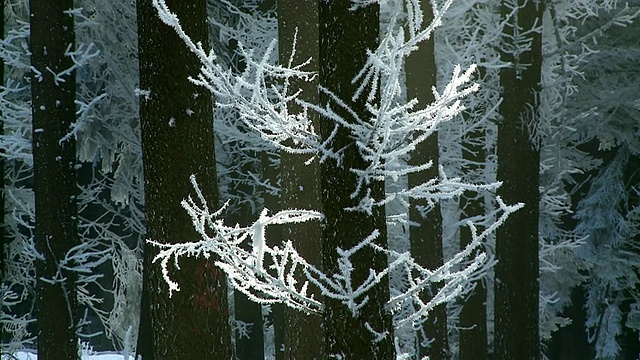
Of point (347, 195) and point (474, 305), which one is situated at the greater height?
point (347, 195)

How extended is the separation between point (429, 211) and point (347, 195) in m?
7.78

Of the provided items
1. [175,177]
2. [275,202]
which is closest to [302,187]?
[175,177]

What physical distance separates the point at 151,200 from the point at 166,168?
0.86 ft

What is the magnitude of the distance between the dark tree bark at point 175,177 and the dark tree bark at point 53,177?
3.89m

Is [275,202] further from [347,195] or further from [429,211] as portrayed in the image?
[347,195]

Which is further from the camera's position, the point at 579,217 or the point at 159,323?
the point at 579,217

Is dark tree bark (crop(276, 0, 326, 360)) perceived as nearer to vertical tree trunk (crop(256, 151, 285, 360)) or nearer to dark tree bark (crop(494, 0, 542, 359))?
dark tree bark (crop(494, 0, 542, 359))

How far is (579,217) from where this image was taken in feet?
66.4

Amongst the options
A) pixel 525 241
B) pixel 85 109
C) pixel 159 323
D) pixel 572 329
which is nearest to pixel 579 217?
pixel 572 329

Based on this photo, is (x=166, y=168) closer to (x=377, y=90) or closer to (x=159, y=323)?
(x=159, y=323)

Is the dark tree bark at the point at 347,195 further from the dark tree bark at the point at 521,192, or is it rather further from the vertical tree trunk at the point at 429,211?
the vertical tree trunk at the point at 429,211

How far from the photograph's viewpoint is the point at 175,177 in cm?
606

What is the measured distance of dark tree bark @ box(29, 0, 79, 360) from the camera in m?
9.67

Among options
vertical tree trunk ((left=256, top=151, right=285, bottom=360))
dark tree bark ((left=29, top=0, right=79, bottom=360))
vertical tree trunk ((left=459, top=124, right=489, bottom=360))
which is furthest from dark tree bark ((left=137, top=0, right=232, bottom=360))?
vertical tree trunk ((left=459, top=124, right=489, bottom=360))
